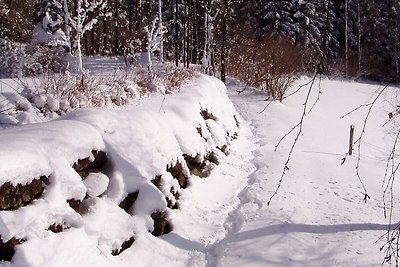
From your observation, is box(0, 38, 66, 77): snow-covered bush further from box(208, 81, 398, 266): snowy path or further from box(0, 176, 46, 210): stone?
box(0, 176, 46, 210): stone

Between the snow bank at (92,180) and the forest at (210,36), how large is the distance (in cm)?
176

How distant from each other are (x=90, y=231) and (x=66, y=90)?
484 cm

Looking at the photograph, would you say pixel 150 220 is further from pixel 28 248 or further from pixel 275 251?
pixel 28 248

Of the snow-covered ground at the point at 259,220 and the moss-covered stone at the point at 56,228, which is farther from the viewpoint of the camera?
the snow-covered ground at the point at 259,220

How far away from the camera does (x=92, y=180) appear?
4.70 m

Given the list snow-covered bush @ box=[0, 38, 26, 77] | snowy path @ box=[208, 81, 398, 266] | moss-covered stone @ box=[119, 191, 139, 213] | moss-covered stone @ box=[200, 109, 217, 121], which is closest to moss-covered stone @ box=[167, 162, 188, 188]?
snowy path @ box=[208, 81, 398, 266]

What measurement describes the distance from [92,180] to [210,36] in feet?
63.7

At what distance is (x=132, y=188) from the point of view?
5234 mm

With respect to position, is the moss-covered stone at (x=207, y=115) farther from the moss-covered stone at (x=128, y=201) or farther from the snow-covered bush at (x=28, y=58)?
the snow-covered bush at (x=28, y=58)

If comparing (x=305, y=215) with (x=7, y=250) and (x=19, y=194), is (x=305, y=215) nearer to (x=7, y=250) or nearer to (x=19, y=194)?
(x=19, y=194)

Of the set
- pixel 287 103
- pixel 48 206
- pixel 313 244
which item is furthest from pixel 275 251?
pixel 287 103

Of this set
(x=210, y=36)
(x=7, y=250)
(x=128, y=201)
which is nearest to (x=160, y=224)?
(x=128, y=201)

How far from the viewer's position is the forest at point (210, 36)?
10467mm

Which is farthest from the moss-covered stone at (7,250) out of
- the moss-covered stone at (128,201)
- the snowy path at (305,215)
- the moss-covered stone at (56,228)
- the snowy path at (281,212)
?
the snowy path at (305,215)
